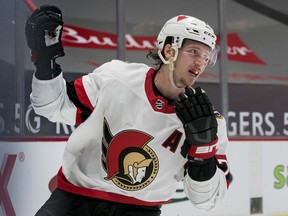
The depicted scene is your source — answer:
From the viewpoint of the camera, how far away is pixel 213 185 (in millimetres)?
1510

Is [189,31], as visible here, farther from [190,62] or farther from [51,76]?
[51,76]

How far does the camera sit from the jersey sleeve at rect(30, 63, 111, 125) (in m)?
1.50

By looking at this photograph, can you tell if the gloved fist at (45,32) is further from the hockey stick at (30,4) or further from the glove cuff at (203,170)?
the hockey stick at (30,4)

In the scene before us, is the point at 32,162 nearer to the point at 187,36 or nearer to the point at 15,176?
the point at 15,176

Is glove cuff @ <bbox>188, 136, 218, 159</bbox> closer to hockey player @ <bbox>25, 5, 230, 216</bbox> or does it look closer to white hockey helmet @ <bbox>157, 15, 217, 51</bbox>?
hockey player @ <bbox>25, 5, 230, 216</bbox>

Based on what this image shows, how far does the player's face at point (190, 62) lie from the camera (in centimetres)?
154

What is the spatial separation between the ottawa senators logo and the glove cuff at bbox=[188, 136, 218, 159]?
5.6 inches

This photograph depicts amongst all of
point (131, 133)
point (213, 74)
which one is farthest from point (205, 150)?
point (213, 74)

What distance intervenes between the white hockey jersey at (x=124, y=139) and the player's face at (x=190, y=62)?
3.2 inches

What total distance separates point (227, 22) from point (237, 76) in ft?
1.21

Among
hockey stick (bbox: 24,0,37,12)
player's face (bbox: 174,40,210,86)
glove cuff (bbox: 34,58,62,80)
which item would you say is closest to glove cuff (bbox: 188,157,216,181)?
player's face (bbox: 174,40,210,86)

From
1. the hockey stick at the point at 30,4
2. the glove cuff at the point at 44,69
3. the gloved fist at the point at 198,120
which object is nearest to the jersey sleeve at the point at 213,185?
the gloved fist at the point at 198,120

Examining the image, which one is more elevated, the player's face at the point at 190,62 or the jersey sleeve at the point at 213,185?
the player's face at the point at 190,62

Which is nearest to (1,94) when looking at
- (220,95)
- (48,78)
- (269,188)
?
(48,78)
